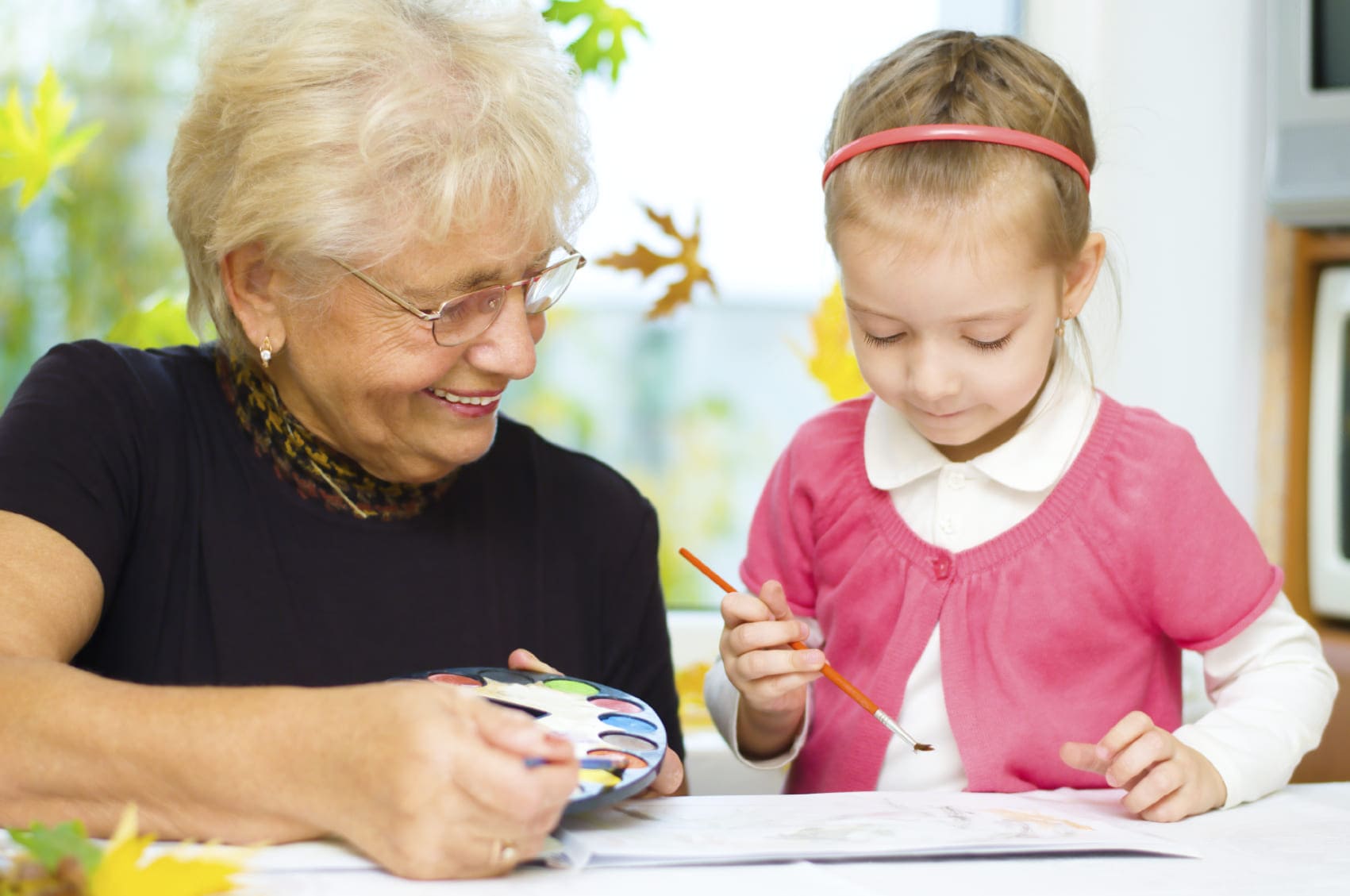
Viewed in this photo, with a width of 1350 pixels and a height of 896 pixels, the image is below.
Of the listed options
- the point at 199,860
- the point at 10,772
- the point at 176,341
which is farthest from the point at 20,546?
the point at 176,341

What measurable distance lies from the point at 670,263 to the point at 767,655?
0.97m

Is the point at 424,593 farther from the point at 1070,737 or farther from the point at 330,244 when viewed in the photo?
the point at 1070,737

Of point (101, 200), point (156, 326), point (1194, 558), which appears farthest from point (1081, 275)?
point (101, 200)

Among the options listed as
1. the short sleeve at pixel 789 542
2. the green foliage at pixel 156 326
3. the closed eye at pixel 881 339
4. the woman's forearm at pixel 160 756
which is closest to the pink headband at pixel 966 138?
the closed eye at pixel 881 339

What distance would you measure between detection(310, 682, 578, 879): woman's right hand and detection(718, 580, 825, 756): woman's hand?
0.40m

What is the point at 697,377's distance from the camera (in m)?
2.10

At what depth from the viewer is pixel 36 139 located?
70.7 inches

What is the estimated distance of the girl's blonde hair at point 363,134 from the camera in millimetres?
1172

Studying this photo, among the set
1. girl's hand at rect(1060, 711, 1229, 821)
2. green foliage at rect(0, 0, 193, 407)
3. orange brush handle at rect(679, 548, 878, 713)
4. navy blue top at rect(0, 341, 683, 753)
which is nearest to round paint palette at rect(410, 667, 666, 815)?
orange brush handle at rect(679, 548, 878, 713)

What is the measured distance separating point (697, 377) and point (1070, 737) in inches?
38.7

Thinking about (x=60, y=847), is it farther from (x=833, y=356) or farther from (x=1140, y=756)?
(x=833, y=356)

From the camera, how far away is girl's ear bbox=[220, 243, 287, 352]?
1261 millimetres

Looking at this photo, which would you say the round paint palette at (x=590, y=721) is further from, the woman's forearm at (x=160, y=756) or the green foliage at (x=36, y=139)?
the green foliage at (x=36, y=139)

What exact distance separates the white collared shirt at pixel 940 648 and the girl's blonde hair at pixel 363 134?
1.51 feet
